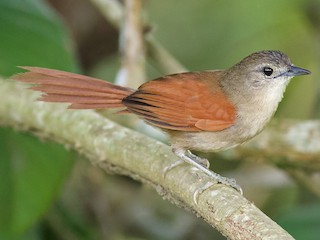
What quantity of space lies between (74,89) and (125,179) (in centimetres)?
187

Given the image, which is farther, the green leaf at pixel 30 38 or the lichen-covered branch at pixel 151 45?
the lichen-covered branch at pixel 151 45

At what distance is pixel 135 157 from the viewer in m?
3.11

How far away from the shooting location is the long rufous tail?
309 cm

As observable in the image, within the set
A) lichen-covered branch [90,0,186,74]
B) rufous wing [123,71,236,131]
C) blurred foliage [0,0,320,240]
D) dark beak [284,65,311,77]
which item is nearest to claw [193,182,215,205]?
rufous wing [123,71,236,131]

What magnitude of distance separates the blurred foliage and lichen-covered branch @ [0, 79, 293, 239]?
0.28 meters

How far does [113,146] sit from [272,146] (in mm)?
844

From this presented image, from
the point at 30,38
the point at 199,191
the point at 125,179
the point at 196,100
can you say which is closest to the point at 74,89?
the point at 196,100

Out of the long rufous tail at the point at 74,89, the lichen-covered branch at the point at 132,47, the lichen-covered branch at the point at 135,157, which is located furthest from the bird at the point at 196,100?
the lichen-covered branch at the point at 132,47

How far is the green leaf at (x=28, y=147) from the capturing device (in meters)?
3.81

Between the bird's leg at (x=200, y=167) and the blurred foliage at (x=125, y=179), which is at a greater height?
the blurred foliage at (x=125, y=179)

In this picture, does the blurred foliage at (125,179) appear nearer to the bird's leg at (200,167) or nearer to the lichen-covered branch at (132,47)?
the lichen-covered branch at (132,47)

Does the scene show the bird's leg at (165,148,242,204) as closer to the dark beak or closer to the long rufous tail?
the long rufous tail

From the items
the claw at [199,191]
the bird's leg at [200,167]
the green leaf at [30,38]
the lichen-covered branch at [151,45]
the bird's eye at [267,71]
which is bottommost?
the claw at [199,191]

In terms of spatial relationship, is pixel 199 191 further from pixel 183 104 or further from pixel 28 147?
pixel 28 147
